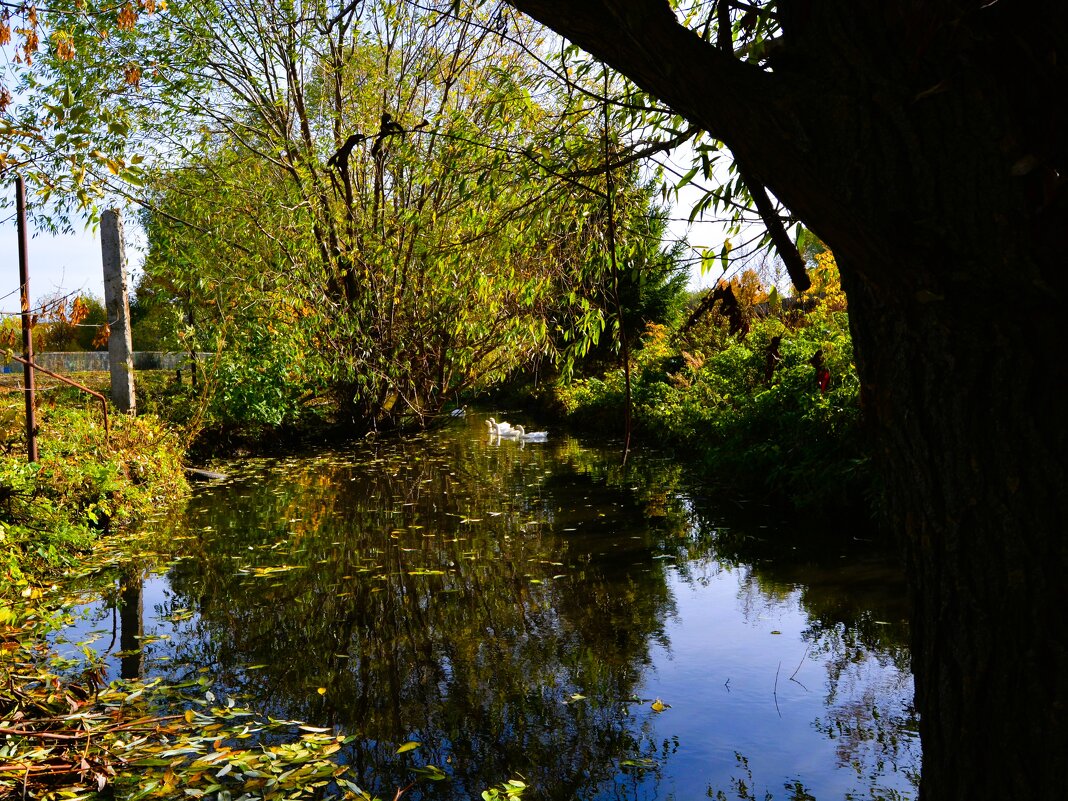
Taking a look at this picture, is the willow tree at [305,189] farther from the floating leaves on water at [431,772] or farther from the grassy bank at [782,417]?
the floating leaves on water at [431,772]

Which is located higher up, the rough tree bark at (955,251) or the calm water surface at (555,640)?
the rough tree bark at (955,251)

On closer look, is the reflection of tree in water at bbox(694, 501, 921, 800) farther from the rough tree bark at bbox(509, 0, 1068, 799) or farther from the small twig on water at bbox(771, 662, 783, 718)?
the rough tree bark at bbox(509, 0, 1068, 799)

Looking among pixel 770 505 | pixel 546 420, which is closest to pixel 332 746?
pixel 770 505

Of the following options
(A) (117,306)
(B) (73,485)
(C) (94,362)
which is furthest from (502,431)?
(C) (94,362)

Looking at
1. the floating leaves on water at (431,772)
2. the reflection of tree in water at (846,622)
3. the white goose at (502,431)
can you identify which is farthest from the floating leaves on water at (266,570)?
the white goose at (502,431)

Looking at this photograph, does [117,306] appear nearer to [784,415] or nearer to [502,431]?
[502,431]

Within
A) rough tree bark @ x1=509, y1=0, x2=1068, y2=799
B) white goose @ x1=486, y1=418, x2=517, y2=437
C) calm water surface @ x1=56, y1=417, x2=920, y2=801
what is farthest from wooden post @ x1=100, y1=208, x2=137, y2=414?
rough tree bark @ x1=509, y1=0, x2=1068, y2=799

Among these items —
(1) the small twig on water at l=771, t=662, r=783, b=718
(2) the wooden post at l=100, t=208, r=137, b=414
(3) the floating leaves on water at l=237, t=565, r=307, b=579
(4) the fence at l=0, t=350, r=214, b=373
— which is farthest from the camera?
(4) the fence at l=0, t=350, r=214, b=373

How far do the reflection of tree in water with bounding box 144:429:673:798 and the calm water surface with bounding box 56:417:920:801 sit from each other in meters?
0.02

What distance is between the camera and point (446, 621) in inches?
237

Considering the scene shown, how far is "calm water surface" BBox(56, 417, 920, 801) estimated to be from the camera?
13.2 feet

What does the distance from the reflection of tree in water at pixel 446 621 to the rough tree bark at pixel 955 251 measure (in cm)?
242

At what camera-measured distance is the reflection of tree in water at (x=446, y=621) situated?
420cm

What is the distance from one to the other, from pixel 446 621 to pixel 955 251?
16.3ft
